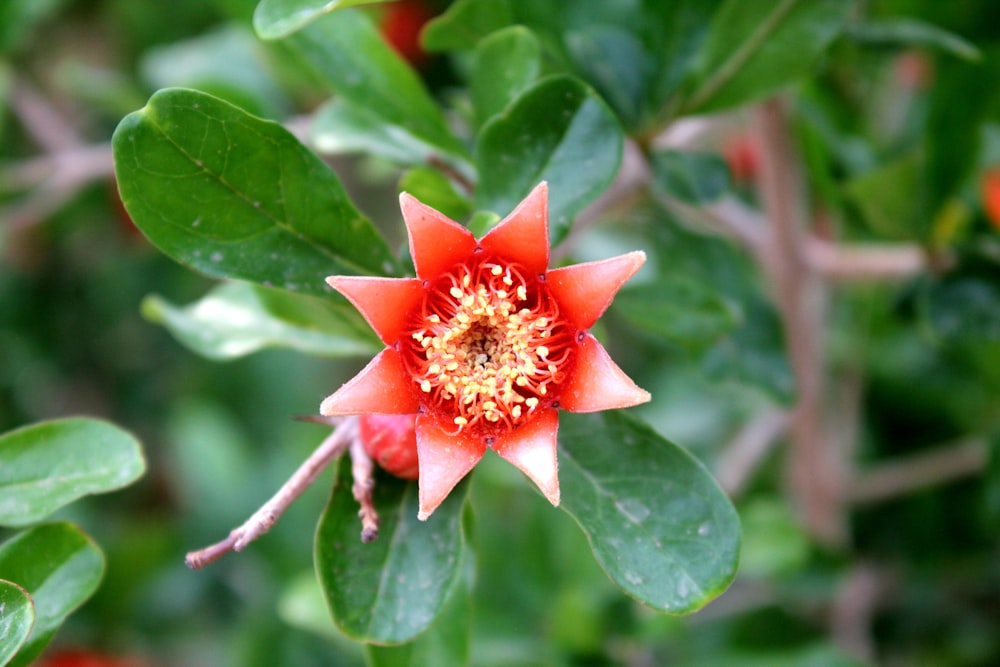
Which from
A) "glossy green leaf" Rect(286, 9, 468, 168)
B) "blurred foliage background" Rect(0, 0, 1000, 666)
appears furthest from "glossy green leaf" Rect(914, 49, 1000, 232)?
"glossy green leaf" Rect(286, 9, 468, 168)

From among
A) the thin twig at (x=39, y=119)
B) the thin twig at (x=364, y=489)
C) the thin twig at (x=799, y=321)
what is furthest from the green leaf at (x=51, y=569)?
the thin twig at (x=39, y=119)

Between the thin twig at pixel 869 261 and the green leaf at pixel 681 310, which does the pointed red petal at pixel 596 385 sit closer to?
the green leaf at pixel 681 310

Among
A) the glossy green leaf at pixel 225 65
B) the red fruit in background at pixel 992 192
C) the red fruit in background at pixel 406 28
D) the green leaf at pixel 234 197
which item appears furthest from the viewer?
the red fruit in background at pixel 406 28

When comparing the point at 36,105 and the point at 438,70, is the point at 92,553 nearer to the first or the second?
the point at 36,105

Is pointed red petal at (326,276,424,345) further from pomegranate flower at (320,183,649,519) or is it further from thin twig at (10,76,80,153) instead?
thin twig at (10,76,80,153)

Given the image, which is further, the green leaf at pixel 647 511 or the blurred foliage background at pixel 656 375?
the blurred foliage background at pixel 656 375

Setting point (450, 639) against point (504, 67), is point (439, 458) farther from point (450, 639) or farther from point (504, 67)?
point (504, 67)

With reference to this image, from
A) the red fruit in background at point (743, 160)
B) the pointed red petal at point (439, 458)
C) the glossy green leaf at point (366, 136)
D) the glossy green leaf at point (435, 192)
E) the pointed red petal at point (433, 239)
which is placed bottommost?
A: the red fruit in background at point (743, 160)

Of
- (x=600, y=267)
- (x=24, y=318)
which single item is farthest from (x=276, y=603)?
(x=600, y=267)
